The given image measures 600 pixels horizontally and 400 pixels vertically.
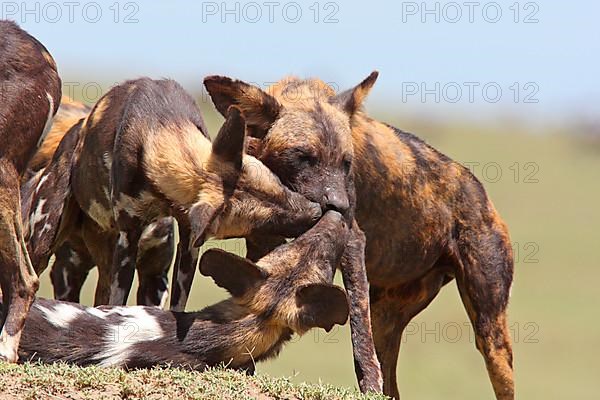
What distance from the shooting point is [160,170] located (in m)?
9.19

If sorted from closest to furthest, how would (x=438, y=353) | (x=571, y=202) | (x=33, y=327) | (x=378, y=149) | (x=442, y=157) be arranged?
(x=33, y=327) < (x=378, y=149) < (x=442, y=157) < (x=438, y=353) < (x=571, y=202)

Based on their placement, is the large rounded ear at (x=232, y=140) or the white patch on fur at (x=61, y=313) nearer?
the white patch on fur at (x=61, y=313)

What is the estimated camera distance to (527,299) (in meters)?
29.5

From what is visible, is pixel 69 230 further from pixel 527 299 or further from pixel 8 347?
pixel 527 299

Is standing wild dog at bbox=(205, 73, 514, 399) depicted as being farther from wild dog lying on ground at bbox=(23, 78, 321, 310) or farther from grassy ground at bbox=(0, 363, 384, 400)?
grassy ground at bbox=(0, 363, 384, 400)

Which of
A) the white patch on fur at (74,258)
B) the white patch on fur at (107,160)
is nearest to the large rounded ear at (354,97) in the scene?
the white patch on fur at (107,160)

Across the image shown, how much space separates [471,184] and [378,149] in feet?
3.21

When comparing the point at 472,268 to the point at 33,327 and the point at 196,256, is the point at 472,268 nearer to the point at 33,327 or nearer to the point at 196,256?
the point at 196,256

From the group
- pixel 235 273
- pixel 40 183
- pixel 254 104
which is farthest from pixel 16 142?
pixel 40 183

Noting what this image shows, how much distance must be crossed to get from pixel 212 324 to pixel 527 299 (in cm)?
2171

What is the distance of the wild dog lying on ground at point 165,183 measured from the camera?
8.85 m

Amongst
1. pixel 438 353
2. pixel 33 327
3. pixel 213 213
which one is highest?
pixel 213 213

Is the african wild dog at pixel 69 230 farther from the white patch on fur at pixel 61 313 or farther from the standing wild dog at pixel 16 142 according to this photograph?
the white patch on fur at pixel 61 313

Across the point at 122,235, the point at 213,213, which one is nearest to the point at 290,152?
the point at 213,213
